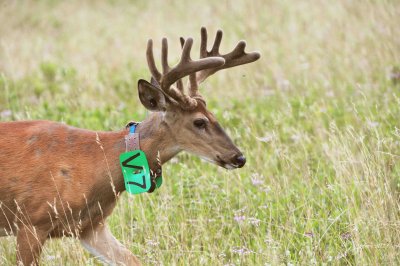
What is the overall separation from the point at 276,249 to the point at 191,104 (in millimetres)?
996

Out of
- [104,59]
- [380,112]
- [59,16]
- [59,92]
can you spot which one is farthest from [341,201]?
[59,16]

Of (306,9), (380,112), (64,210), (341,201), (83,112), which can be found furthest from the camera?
(306,9)

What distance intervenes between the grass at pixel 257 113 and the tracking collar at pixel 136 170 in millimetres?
377

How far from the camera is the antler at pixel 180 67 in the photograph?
15.3ft

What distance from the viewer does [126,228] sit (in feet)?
17.6

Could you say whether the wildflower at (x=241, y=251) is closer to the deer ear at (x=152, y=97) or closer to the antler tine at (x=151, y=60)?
the deer ear at (x=152, y=97)

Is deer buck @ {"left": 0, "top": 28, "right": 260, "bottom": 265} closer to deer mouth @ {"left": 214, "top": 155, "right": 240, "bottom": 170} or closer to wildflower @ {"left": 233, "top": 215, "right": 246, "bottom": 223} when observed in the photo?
deer mouth @ {"left": 214, "top": 155, "right": 240, "bottom": 170}

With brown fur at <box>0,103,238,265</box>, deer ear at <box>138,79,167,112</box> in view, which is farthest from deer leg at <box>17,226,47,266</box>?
deer ear at <box>138,79,167,112</box>

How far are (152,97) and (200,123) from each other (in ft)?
1.07

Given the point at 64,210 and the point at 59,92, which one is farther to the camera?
the point at 59,92

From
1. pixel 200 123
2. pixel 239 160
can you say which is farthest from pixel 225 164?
pixel 200 123

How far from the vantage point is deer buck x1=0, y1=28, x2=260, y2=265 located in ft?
14.9

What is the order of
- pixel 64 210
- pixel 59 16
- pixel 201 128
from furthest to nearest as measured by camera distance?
pixel 59 16 < pixel 201 128 < pixel 64 210

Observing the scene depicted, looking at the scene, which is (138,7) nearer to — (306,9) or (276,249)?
(306,9)
